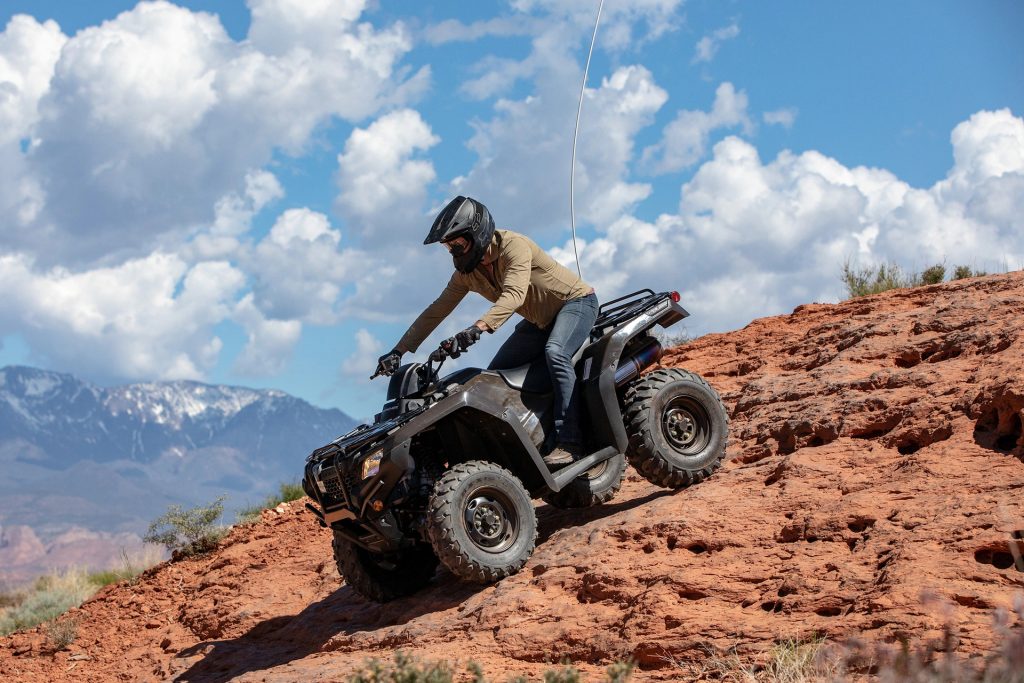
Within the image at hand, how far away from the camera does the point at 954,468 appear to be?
7.00m

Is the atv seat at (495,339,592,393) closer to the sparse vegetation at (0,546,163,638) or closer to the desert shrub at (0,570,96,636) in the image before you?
the sparse vegetation at (0,546,163,638)

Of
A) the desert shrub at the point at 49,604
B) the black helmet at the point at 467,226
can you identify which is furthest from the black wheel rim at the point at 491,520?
the desert shrub at the point at 49,604

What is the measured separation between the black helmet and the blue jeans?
0.76 m

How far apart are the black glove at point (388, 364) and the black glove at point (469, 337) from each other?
84cm

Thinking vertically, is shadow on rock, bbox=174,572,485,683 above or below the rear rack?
below

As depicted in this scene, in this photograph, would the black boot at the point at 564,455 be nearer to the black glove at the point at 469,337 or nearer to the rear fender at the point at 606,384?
the rear fender at the point at 606,384

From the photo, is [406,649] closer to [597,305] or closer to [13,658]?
[597,305]

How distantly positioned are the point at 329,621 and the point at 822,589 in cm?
441

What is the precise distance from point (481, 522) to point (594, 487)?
4.90ft

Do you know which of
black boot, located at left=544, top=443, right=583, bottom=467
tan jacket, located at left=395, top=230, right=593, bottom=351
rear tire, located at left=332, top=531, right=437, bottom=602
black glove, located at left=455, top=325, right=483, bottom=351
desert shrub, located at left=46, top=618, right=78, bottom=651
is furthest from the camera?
desert shrub, located at left=46, top=618, right=78, bottom=651

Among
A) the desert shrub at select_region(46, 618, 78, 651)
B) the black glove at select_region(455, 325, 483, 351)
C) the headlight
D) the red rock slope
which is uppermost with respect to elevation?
the black glove at select_region(455, 325, 483, 351)

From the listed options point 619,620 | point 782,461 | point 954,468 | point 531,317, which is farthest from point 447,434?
point 954,468

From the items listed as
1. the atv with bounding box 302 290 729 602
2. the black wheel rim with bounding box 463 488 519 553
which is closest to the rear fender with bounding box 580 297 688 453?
the atv with bounding box 302 290 729 602

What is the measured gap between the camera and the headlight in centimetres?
722
